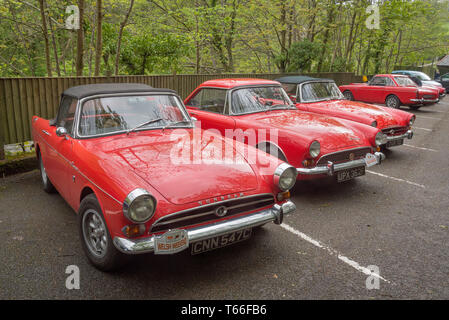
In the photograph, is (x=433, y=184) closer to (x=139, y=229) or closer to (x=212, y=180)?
(x=212, y=180)

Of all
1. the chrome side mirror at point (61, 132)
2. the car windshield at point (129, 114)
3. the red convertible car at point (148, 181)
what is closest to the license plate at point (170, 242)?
the red convertible car at point (148, 181)

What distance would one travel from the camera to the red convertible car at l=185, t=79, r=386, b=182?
479cm

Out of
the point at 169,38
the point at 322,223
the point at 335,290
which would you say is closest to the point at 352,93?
the point at 169,38

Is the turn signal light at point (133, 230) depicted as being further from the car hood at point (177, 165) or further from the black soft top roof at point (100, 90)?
the black soft top roof at point (100, 90)

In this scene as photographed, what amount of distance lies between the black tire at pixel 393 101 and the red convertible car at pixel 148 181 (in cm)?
1264

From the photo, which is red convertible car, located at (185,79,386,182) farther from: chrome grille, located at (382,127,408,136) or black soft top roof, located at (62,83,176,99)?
black soft top roof, located at (62,83,176,99)

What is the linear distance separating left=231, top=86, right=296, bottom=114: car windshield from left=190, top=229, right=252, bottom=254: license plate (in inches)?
122

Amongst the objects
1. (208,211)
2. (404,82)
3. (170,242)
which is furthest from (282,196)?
(404,82)

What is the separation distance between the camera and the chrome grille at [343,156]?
4.83 m

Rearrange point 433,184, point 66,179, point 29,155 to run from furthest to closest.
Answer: point 29,155 < point 433,184 < point 66,179

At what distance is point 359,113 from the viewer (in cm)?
728

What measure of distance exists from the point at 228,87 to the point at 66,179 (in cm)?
324

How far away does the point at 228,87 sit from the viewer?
598 cm

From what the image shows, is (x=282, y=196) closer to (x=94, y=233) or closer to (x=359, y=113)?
(x=94, y=233)
